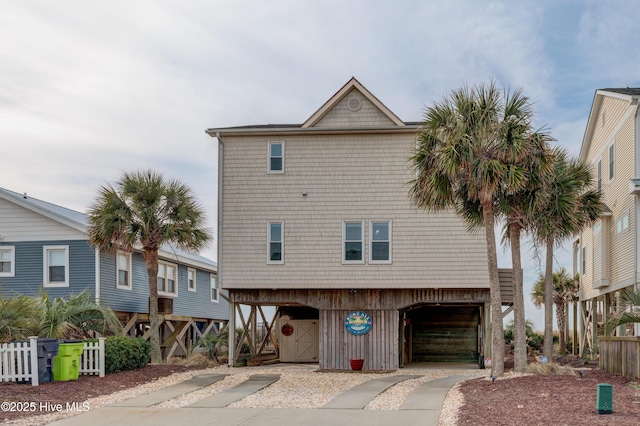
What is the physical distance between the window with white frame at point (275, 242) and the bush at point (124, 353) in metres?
4.83

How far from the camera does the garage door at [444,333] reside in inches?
1142

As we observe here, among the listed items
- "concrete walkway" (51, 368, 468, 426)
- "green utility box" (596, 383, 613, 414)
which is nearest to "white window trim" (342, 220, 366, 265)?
"concrete walkway" (51, 368, 468, 426)

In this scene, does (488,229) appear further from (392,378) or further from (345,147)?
(345,147)

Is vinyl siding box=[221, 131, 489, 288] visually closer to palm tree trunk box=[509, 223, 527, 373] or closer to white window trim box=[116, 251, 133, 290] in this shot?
palm tree trunk box=[509, 223, 527, 373]

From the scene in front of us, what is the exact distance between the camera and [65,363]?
1848 cm

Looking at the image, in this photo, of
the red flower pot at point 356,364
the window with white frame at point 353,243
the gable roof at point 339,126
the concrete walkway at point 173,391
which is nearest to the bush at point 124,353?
the concrete walkway at point 173,391

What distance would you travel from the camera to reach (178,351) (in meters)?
34.0

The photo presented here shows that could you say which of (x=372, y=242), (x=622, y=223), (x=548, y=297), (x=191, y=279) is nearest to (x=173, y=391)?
(x=372, y=242)

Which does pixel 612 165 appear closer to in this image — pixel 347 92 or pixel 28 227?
pixel 347 92

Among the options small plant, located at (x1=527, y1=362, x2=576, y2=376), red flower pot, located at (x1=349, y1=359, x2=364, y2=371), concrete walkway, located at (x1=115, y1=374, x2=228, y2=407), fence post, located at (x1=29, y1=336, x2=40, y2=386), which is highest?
fence post, located at (x1=29, y1=336, x2=40, y2=386)

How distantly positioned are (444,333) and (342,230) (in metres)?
7.60

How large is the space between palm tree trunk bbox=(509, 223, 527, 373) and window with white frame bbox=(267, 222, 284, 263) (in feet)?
25.0

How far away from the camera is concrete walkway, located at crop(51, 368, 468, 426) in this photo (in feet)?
44.0

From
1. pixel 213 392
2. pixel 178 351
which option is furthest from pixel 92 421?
pixel 178 351
